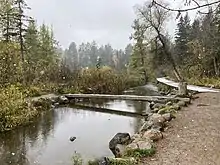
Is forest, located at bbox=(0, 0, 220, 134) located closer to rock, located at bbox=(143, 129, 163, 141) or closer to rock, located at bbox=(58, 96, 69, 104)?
rock, located at bbox=(58, 96, 69, 104)

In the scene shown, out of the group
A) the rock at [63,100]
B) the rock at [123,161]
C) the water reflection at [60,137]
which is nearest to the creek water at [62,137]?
the water reflection at [60,137]

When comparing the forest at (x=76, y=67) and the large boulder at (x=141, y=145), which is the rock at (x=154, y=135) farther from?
the forest at (x=76, y=67)

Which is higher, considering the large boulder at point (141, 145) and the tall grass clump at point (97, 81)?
the tall grass clump at point (97, 81)

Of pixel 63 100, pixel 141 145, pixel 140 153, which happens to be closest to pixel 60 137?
pixel 141 145

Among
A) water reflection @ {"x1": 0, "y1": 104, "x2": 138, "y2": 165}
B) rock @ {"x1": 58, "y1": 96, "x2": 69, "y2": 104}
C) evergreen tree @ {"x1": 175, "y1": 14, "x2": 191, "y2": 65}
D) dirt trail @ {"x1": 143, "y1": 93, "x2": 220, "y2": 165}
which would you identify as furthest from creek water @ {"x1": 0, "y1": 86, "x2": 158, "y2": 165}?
evergreen tree @ {"x1": 175, "y1": 14, "x2": 191, "y2": 65}

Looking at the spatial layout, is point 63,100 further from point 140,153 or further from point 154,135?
point 140,153

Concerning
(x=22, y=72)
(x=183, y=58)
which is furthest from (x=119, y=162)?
(x=183, y=58)

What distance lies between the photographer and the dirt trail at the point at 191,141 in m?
6.09

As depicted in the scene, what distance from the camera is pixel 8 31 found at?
2762 cm

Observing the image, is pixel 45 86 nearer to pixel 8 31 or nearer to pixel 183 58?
pixel 8 31

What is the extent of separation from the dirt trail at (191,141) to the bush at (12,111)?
7.03 m

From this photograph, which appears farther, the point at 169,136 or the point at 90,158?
the point at 90,158

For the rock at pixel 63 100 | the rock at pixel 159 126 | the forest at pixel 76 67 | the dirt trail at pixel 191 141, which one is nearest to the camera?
the dirt trail at pixel 191 141

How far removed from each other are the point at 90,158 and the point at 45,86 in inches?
637
